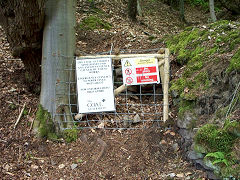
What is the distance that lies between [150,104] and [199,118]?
53.8 inches

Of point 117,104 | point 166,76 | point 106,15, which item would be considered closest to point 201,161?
point 166,76

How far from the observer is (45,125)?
4402 millimetres

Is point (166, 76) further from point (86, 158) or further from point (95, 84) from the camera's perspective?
point (86, 158)

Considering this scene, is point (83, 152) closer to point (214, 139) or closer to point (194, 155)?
point (194, 155)

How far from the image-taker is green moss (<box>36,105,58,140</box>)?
4.39 meters

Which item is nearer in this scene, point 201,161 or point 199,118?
point 201,161

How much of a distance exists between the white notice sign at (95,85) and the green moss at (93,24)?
3.58 m

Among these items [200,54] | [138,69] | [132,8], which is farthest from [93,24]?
[200,54]

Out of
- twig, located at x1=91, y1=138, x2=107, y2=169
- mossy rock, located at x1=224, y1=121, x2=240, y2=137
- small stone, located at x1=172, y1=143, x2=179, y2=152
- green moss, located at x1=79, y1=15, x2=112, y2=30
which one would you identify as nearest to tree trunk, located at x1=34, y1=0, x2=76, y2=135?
twig, located at x1=91, y1=138, x2=107, y2=169

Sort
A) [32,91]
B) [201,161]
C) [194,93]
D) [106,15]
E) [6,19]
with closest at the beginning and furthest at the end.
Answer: [201,161] → [194,93] → [6,19] → [32,91] → [106,15]

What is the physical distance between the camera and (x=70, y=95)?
4.61 meters

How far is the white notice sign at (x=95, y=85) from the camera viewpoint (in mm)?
4492

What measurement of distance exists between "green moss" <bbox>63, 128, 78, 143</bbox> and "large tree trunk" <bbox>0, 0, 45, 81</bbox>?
173 cm

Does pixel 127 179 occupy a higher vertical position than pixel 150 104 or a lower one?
lower
